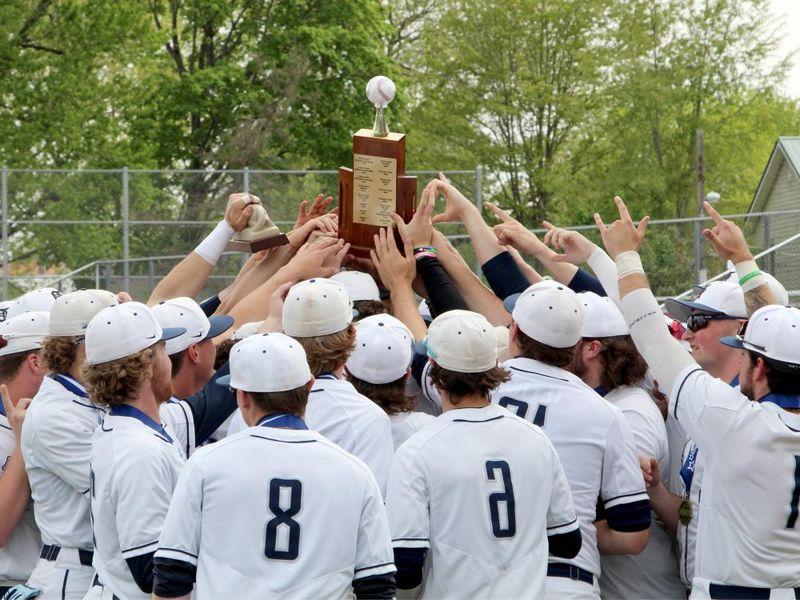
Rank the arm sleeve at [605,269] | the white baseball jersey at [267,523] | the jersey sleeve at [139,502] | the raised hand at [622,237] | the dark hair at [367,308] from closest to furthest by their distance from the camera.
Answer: the white baseball jersey at [267,523] → the jersey sleeve at [139,502] → the raised hand at [622,237] → the arm sleeve at [605,269] → the dark hair at [367,308]

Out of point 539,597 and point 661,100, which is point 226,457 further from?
point 661,100

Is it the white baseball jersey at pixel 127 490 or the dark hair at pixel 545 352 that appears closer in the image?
the white baseball jersey at pixel 127 490

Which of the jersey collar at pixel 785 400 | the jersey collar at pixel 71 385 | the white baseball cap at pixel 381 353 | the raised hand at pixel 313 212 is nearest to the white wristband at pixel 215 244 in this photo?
the raised hand at pixel 313 212

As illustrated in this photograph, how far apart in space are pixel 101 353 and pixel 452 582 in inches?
61.5

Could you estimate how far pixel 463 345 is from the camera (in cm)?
406

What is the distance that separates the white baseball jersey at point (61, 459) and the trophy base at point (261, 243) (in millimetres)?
2017

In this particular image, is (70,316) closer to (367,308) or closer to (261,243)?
(367,308)

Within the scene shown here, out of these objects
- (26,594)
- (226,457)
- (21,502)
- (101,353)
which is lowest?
(26,594)

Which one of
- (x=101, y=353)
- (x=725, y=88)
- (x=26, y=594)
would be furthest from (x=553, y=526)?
(x=725, y=88)

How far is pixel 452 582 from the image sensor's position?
3879mm

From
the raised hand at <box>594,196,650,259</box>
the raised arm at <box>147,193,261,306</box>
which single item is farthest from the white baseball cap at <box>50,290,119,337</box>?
the raised hand at <box>594,196,650,259</box>

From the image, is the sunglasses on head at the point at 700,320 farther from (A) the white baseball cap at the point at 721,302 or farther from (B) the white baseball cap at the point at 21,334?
(B) the white baseball cap at the point at 21,334

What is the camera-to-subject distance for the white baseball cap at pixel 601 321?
16.8 feet

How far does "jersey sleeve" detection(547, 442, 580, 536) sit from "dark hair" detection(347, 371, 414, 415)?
94cm
